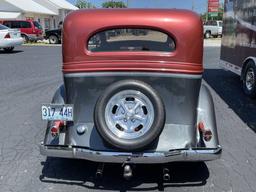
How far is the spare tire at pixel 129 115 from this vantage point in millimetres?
3846

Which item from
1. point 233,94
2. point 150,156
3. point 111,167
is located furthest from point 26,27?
point 150,156

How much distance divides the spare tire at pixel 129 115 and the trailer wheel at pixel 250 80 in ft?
16.9

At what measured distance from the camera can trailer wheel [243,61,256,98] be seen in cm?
848

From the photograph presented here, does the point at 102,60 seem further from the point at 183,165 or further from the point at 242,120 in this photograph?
the point at 242,120

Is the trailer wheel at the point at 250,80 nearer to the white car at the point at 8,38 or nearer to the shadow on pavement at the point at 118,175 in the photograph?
the shadow on pavement at the point at 118,175

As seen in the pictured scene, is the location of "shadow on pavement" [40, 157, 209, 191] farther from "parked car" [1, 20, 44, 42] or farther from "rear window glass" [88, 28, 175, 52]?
"parked car" [1, 20, 44, 42]

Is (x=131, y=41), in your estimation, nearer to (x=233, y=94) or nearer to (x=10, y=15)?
(x=233, y=94)

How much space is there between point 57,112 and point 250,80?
19.1ft

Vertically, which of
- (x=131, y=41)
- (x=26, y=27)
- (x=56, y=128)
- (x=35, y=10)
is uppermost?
(x=35, y=10)

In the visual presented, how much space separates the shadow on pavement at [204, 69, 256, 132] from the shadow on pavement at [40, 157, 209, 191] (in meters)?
2.12

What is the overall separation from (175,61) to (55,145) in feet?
5.14

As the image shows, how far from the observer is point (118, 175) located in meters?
4.46

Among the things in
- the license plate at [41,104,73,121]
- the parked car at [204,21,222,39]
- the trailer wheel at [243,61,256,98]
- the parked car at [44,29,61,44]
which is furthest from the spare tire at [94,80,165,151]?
the parked car at [204,21,222,39]

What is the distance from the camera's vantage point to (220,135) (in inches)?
231
